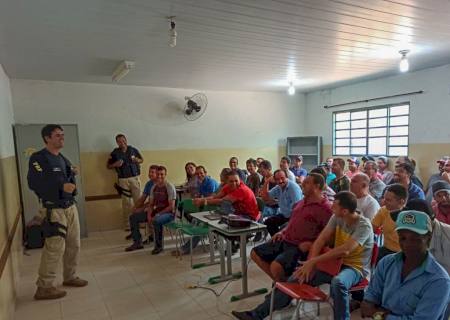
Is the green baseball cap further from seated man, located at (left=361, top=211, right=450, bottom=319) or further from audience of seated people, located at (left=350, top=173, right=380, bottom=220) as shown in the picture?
audience of seated people, located at (left=350, top=173, right=380, bottom=220)

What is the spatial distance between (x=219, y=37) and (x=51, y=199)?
2264 mm

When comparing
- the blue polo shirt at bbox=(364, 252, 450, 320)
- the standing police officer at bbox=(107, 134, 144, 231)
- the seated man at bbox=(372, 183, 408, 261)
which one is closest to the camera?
the blue polo shirt at bbox=(364, 252, 450, 320)

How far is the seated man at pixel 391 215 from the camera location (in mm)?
2498

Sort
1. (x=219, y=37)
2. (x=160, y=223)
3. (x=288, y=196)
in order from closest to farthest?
(x=219, y=37)
(x=288, y=196)
(x=160, y=223)

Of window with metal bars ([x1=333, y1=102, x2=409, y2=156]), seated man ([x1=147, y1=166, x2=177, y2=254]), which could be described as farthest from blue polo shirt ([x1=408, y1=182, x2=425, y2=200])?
seated man ([x1=147, y1=166, x2=177, y2=254])

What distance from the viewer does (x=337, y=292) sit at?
6.68 ft

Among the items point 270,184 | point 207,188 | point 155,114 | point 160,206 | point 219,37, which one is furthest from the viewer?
point 155,114

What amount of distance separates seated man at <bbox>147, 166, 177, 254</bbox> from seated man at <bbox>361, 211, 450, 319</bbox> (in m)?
3.12

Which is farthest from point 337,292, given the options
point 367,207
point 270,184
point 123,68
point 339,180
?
point 123,68

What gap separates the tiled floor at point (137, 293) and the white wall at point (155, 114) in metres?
2.27

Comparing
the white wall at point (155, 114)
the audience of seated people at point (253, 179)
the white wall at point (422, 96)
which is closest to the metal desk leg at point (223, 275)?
the audience of seated people at point (253, 179)

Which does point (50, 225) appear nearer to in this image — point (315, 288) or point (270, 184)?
point (315, 288)

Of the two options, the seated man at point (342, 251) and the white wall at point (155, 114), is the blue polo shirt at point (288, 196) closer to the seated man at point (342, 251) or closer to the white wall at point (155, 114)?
the seated man at point (342, 251)

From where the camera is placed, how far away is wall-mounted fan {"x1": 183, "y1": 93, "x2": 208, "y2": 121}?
6129 mm
